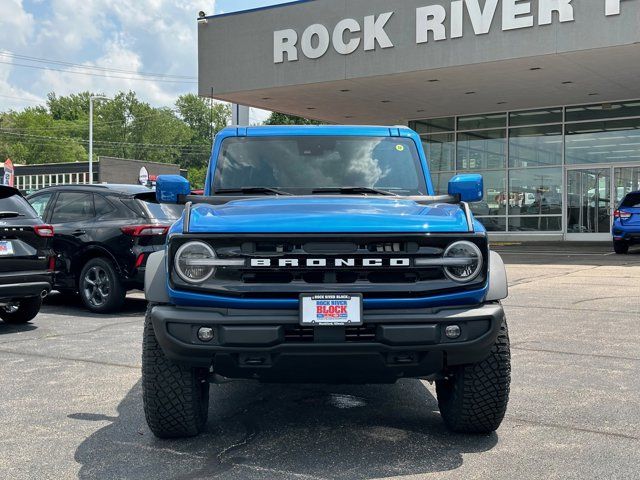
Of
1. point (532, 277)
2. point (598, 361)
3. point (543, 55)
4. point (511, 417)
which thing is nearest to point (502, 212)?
point (543, 55)

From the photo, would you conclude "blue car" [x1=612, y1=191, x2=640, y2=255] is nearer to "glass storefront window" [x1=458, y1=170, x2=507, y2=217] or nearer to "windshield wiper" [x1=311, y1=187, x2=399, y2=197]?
"glass storefront window" [x1=458, y1=170, x2=507, y2=217]

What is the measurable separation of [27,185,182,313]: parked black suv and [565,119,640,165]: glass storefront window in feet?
62.4

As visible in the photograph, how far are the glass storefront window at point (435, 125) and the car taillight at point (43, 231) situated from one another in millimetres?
21307

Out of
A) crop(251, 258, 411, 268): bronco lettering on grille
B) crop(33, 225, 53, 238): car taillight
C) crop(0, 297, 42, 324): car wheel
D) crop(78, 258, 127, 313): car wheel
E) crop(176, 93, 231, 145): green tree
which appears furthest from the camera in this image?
crop(176, 93, 231, 145): green tree

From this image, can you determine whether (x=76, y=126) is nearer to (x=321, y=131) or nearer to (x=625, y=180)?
(x=625, y=180)

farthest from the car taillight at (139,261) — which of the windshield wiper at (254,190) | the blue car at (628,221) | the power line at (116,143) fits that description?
the power line at (116,143)

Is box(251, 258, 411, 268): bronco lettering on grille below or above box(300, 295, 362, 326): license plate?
above

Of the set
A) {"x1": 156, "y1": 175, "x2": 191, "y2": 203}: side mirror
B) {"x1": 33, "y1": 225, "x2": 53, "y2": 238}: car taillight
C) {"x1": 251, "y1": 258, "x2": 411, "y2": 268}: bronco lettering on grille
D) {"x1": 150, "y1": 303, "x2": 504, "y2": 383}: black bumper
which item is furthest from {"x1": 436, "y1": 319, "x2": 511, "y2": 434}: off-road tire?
{"x1": 33, "y1": 225, "x2": 53, "y2": 238}: car taillight

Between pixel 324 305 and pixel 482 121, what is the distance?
24619 millimetres

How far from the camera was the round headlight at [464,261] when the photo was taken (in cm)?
365

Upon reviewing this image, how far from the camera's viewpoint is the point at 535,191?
83.8 feet

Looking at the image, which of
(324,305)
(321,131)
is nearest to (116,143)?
(321,131)

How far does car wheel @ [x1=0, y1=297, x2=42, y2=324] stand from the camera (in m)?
8.28

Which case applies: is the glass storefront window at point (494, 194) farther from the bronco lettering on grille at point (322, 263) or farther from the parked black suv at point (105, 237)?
the bronco lettering on grille at point (322, 263)
